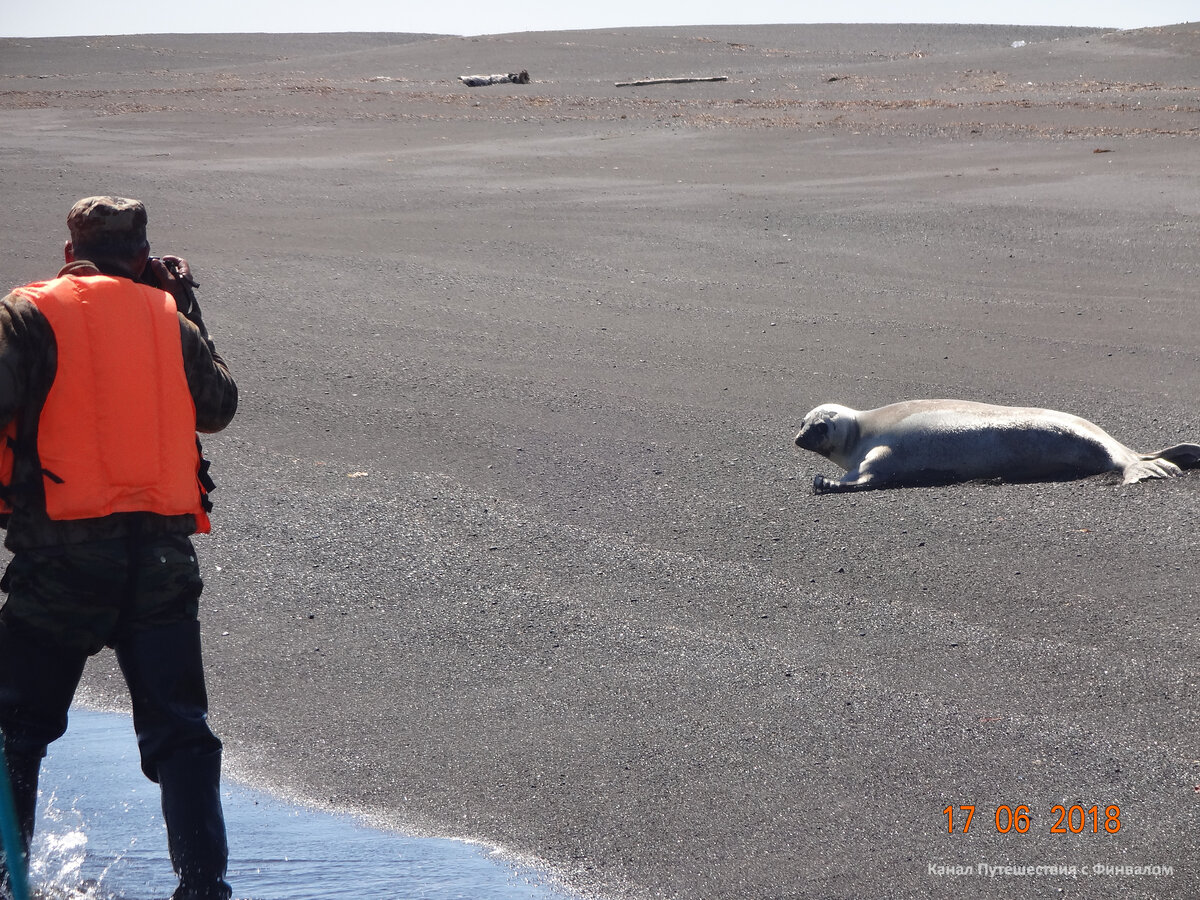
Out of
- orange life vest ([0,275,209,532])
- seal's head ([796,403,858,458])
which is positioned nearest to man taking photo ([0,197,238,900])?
orange life vest ([0,275,209,532])

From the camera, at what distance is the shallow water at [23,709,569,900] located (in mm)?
3461

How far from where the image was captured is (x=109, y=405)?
289cm

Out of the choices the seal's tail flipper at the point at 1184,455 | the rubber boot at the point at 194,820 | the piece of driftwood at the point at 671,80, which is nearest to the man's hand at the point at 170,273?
the rubber boot at the point at 194,820

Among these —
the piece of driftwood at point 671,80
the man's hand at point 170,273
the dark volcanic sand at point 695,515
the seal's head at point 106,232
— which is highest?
the piece of driftwood at point 671,80

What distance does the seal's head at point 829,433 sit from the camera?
690 cm

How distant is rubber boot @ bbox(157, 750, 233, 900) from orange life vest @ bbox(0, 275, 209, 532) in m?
0.60

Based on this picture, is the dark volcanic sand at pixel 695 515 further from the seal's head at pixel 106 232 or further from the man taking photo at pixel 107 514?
the seal's head at pixel 106 232

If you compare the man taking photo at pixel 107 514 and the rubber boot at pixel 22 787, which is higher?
the man taking photo at pixel 107 514

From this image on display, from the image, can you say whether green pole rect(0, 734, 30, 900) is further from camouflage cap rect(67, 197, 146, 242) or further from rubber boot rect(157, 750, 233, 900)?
camouflage cap rect(67, 197, 146, 242)

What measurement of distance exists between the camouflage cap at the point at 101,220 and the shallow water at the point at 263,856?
1763 mm

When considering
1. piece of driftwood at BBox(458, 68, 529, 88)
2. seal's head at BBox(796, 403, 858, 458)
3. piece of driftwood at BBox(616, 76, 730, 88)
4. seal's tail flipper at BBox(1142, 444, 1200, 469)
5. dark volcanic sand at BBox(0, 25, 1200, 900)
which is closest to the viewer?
dark volcanic sand at BBox(0, 25, 1200, 900)

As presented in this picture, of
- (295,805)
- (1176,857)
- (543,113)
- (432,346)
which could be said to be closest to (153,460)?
(295,805)

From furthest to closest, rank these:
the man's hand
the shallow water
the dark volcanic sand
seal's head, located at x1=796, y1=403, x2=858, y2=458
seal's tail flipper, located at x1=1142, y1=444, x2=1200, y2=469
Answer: seal's head, located at x1=796, y1=403, x2=858, y2=458
seal's tail flipper, located at x1=1142, y1=444, x2=1200, y2=469
the dark volcanic sand
the shallow water
the man's hand

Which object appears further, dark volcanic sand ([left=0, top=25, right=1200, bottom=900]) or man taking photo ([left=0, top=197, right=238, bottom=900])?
dark volcanic sand ([left=0, top=25, right=1200, bottom=900])
